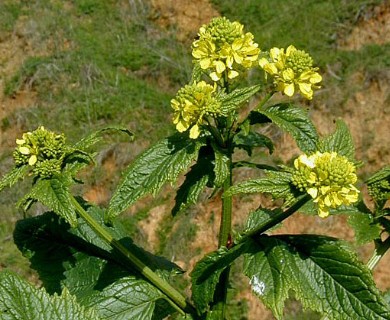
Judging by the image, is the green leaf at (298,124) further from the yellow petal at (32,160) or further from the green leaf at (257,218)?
the yellow petal at (32,160)

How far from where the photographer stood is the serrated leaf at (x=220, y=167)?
1.39 metres

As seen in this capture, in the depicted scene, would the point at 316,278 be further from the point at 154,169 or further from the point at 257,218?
the point at 154,169

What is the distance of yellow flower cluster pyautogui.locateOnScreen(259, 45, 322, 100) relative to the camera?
5.14 ft

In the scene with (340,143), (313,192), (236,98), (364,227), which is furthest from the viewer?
(364,227)

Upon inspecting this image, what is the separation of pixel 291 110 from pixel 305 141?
86 mm

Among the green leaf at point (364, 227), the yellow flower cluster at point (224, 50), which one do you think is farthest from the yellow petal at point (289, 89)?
the green leaf at point (364, 227)

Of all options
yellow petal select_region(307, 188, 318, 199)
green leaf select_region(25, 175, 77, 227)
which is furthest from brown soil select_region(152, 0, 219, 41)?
yellow petal select_region(307, 188, 318, 199)

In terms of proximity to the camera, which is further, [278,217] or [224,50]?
[224,50]

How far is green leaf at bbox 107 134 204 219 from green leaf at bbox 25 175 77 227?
9 centimetres

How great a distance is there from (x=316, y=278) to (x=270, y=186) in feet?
0.80

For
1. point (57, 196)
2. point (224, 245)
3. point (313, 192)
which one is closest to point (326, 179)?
point (313, 192)

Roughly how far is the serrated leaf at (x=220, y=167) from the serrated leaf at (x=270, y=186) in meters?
0.04

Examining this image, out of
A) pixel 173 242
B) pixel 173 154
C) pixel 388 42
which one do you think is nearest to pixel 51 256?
pixel 173 154

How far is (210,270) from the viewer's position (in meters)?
1.42
